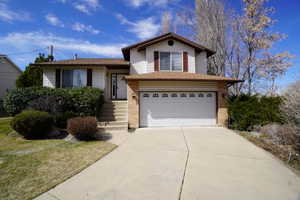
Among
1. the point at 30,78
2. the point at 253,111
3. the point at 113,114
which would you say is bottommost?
the point at 113,114

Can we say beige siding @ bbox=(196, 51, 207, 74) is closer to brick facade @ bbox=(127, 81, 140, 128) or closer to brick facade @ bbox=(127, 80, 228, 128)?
brick facade @ bbox=(127, 80, 228, 128)

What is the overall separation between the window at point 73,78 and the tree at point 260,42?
50.3ft

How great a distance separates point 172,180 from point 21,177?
142 inches

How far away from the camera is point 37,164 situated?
A: 433 cm

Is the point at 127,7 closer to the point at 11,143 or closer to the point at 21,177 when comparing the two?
the point at 11,143

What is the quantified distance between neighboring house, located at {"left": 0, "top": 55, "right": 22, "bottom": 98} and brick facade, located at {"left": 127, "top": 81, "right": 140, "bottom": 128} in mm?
18852

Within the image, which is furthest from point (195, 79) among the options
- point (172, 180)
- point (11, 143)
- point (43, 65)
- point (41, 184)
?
point (43, 65)

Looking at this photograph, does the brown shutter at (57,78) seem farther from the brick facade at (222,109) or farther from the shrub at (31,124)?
the brick facade at (222,109)

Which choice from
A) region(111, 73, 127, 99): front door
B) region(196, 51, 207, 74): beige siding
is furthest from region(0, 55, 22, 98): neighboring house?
region(196, 51, 207, 74): beige siding

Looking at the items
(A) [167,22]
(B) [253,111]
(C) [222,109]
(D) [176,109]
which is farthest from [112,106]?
(A) [167,22]

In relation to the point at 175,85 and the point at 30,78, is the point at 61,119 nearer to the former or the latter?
the point at 175,85

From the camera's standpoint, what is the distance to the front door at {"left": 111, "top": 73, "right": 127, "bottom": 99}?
43.4 ft

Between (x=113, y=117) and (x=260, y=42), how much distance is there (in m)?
14.8

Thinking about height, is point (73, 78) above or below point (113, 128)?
above
